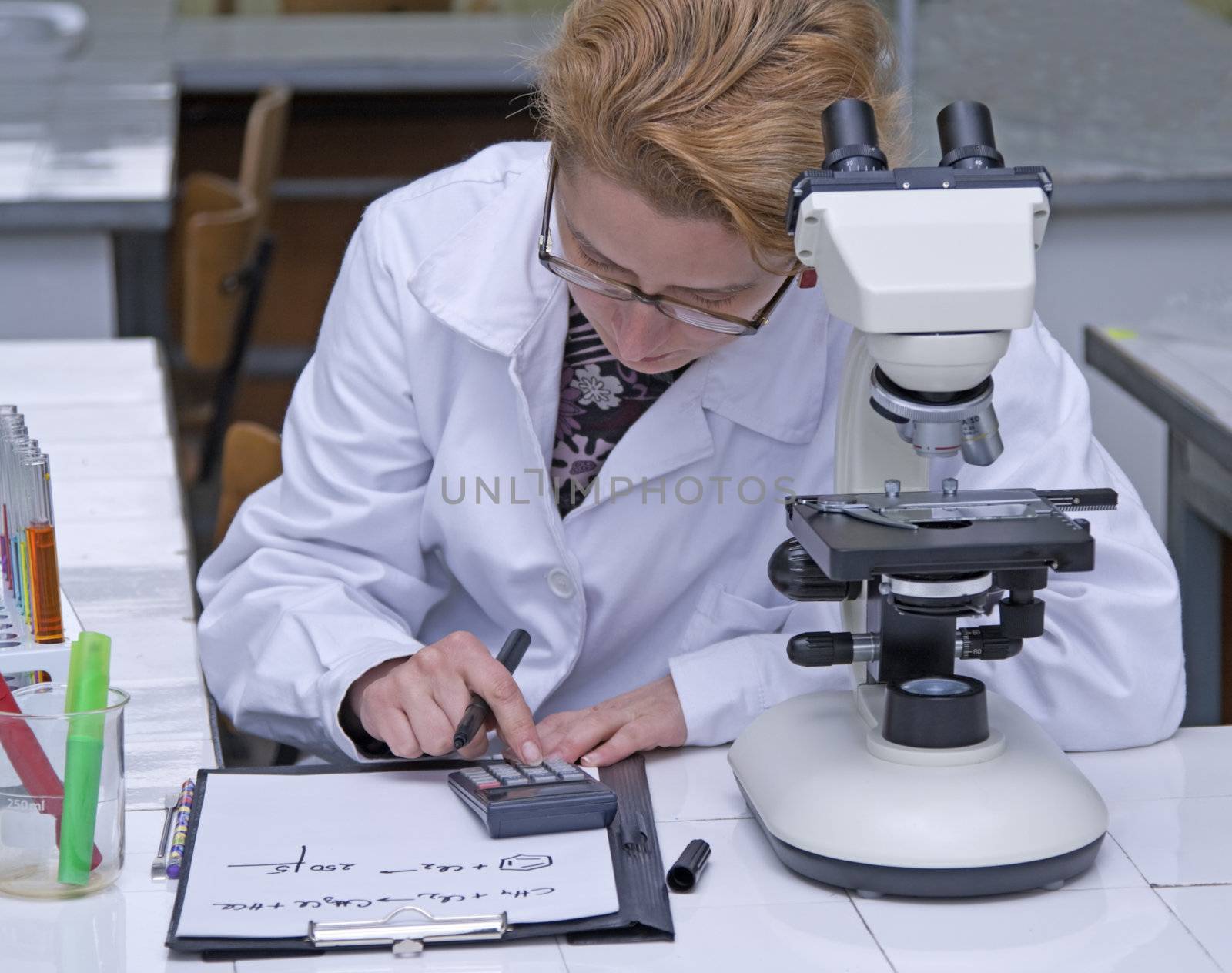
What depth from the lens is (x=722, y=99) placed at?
1109 mm

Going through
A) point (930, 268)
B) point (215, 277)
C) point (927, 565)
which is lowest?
point (215, 277)

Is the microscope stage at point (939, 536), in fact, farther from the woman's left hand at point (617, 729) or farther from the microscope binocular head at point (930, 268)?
the woman's left hand at point (617, 729)

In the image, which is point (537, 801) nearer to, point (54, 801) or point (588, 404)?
point (54, 801)

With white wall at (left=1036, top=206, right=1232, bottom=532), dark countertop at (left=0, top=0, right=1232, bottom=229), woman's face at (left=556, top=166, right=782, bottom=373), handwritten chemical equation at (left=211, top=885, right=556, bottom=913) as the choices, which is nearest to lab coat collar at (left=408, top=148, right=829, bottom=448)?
woman's face at (left=556, top=166, right=782, bottom=373)

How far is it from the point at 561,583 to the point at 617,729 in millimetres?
257

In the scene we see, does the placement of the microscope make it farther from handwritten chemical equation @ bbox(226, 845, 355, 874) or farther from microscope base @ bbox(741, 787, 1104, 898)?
handwritten chemical equation @ bbox(226, 845, 355, 874)

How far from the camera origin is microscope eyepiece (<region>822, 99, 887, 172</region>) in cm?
95

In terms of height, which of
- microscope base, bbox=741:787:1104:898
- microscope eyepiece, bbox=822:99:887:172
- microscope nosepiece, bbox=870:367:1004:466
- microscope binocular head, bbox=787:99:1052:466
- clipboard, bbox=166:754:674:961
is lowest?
clipboard, bbox=166:754:674:961

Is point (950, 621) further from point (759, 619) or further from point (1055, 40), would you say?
point (1055, 40)

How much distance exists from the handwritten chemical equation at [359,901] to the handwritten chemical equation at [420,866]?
0.10 feet

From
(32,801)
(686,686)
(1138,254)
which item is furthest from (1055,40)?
(32,801)

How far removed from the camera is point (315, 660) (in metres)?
1.29

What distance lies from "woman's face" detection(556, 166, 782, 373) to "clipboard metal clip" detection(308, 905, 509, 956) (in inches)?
19.8

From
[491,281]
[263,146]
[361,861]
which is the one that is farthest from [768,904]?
[263,146]
